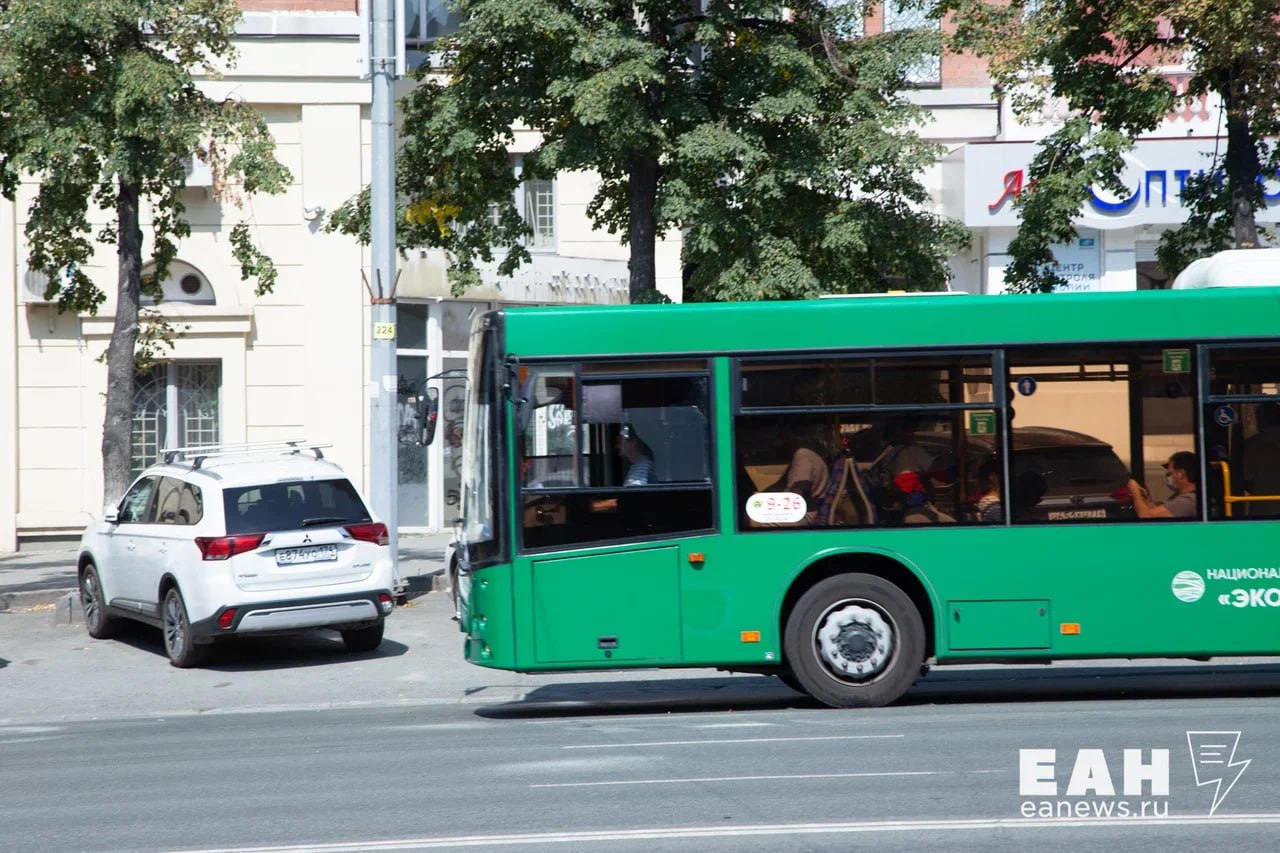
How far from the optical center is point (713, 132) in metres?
16.5

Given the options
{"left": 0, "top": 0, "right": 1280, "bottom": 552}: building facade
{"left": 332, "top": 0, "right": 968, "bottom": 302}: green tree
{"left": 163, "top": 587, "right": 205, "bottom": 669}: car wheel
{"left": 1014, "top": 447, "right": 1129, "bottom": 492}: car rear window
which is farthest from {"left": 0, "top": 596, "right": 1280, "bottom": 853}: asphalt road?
{"left": 0, "top": 0, "right": 1280, "bottom": 552}: building facade

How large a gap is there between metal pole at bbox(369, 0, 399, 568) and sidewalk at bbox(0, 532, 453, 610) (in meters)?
1.48

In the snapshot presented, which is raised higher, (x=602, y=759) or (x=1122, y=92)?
(x=1122, y=92)

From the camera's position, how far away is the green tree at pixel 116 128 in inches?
648

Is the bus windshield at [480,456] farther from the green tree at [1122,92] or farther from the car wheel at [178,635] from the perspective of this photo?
the green tree at [1122,92]

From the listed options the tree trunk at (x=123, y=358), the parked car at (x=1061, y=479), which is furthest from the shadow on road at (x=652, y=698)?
the tree trunk at (x=123, y=358)

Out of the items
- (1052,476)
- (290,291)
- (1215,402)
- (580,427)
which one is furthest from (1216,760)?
(290,291)

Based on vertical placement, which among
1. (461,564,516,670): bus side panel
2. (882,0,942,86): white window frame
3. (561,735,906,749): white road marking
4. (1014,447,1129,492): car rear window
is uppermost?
(882,0,942,86): white window frame

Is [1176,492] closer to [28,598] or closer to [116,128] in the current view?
[116,128]

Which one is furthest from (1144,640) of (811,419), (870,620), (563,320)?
(563,320)

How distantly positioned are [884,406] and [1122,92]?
735 cm

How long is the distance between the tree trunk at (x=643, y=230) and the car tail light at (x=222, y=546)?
6028 millimetres

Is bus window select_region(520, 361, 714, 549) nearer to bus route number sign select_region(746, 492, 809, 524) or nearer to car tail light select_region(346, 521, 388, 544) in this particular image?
bus route number sign select_region(746, 492, 809, 524)

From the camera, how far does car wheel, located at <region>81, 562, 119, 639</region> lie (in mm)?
15547
